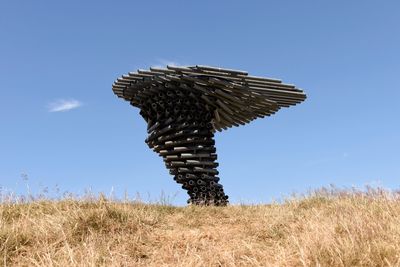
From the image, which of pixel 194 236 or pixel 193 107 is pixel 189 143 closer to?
pixel 193 107

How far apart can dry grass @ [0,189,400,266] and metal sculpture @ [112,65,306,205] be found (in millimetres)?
5241

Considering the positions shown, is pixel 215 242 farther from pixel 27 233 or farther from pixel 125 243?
pixel 27 233

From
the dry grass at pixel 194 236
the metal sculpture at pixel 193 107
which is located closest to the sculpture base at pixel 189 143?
the metal sculpture at pixel 193 107

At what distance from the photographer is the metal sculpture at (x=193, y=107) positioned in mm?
14273

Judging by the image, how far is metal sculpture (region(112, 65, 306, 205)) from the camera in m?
14.3

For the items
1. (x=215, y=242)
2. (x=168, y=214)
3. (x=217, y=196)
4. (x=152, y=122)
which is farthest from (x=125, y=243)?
(x=152, y=122)

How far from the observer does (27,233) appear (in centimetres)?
642

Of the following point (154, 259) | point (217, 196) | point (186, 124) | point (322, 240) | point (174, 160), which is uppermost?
point (186, 124)

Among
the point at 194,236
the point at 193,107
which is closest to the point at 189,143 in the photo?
the point at 193,107

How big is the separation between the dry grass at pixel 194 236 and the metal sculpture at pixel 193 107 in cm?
524

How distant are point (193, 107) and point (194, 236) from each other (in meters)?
8.30

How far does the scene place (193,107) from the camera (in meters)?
14.9

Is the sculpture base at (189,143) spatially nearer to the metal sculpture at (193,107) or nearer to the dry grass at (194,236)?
the metal sculpture at (193,107)

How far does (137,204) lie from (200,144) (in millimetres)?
5872
